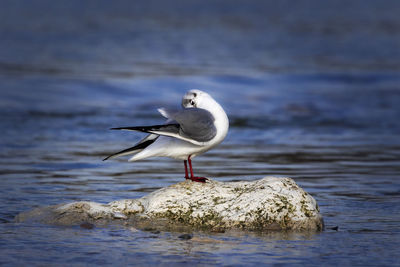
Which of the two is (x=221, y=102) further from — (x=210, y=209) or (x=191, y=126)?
(x=191, y=126)

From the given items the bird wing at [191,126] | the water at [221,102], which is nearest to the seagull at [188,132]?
the bird wing at [191,126]

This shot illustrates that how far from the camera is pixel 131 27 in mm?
33531

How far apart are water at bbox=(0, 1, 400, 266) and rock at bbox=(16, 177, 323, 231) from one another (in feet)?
0.76

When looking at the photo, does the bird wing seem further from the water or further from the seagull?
the water

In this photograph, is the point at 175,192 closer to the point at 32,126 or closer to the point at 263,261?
the point at 263,261

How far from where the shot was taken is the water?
256 inches

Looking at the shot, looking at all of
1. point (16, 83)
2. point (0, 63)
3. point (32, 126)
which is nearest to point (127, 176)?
point (32, 126)

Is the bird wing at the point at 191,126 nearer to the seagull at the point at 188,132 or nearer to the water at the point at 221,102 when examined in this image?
the seagull at the point at 188,132

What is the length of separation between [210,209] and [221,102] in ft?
39.1

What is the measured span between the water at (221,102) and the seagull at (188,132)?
797mm

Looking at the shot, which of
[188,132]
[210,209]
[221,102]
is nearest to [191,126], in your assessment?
[188,132]

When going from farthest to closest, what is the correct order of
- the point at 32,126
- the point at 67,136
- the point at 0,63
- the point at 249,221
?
the point at 0,63 < the point at 32,126 < the point at 67,136 < the point at 249,221

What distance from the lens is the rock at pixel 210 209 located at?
7133 millimetres

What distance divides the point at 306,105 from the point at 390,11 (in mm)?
27169
